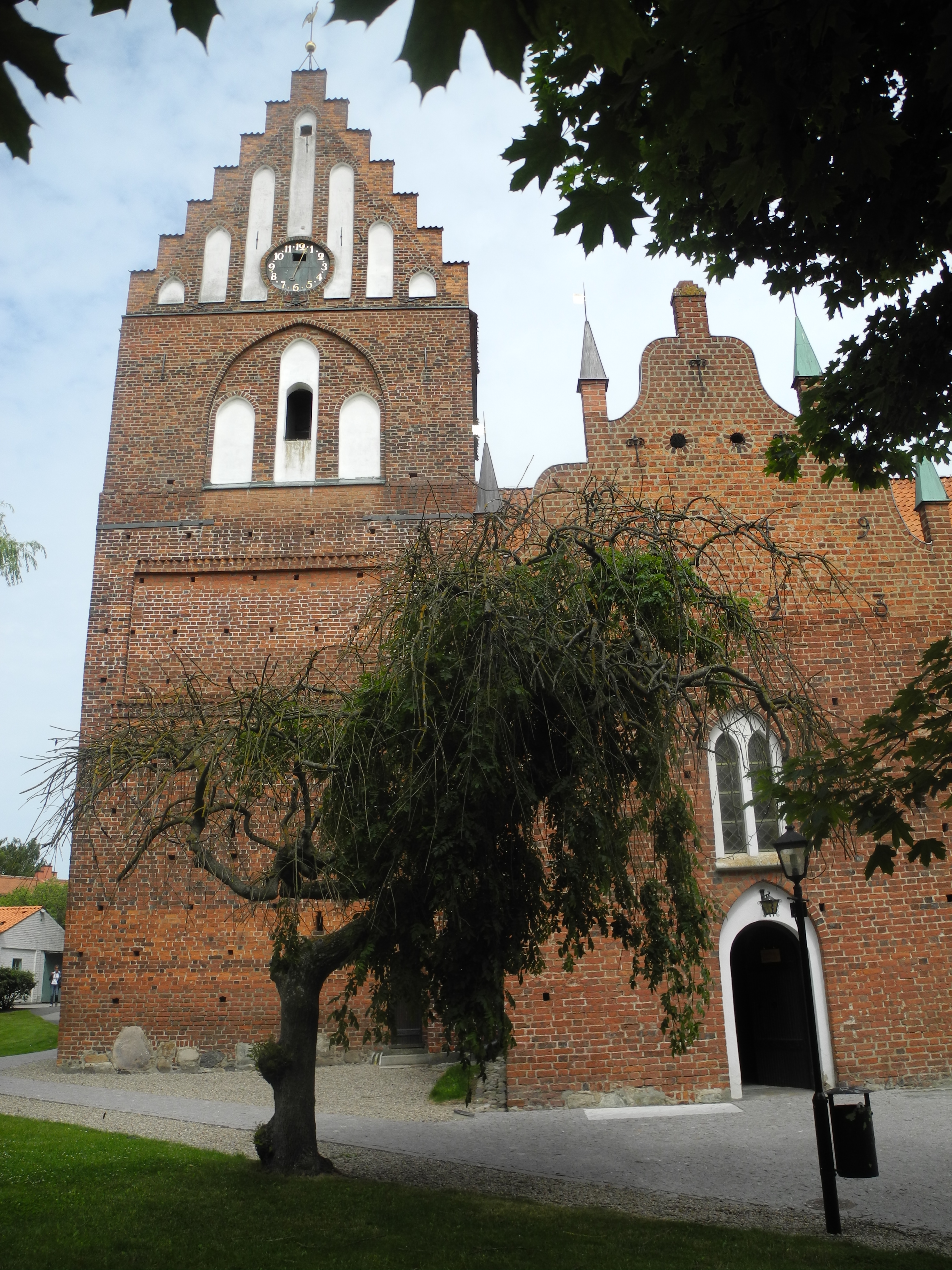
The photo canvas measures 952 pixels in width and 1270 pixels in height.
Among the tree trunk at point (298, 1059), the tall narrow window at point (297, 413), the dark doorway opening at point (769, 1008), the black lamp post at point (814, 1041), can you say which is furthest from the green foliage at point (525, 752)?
the tall narrow window at point (297, 413)

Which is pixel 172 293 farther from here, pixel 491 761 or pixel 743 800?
pixel 491 761

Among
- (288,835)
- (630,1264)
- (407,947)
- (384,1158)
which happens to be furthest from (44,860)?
(630,1264)

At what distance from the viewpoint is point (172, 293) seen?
17578mm

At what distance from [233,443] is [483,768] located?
1158 centimetres

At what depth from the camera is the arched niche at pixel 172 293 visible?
17500 millimetres

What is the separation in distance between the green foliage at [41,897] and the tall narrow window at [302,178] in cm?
4095

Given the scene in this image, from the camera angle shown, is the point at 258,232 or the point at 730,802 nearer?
the point at 730,802

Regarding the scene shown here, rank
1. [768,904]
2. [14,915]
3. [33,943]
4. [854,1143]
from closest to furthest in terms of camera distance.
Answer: [854,1143] < [768,904] < [14,915] < [33,943]

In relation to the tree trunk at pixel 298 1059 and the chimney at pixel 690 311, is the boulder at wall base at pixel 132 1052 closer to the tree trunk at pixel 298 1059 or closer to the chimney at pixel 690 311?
the tree trunk at pixel 298 1059

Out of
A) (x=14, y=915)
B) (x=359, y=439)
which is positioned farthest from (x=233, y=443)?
(x=14, y=915)

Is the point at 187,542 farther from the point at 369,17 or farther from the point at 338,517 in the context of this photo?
the point at 369,17

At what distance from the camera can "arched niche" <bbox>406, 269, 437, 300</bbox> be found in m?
17.7

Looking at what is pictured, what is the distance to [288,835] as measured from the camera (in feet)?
24.9

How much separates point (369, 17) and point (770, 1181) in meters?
8.53
